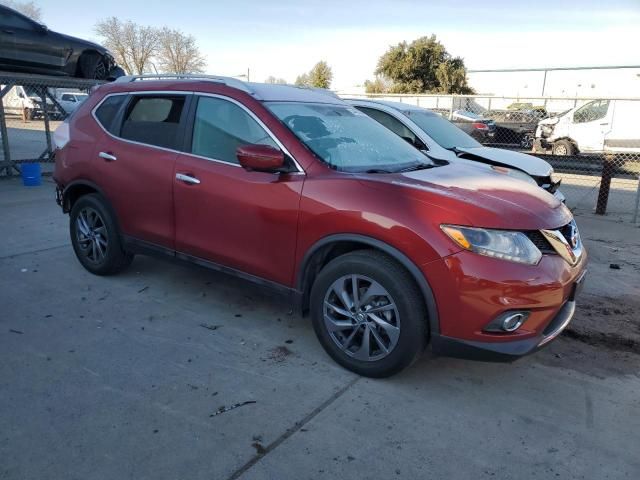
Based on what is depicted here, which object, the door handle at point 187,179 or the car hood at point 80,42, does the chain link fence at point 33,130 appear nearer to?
the car hood at point 80,42

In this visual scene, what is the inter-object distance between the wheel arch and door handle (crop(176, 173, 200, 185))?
110 cm

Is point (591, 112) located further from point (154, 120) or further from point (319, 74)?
point (319, 74)

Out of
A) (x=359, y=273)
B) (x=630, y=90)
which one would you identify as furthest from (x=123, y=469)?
(x=630, y=90)

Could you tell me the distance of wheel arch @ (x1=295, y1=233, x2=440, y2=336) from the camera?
2902mm

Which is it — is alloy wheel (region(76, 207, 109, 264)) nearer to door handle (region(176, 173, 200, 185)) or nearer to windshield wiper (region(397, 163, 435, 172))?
door handle (region(176, 173, 200, 185))

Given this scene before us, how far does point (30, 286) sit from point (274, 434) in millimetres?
3076

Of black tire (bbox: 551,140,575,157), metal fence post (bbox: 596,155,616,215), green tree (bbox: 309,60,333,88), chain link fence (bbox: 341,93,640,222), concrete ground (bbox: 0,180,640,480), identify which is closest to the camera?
concrete ground (bbox: 0,180,640,480)

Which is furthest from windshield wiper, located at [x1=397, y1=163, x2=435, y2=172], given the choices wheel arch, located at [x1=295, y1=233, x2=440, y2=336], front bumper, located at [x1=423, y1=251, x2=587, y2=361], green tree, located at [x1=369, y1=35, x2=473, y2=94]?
green tree, located at [x1=369, y1=35, x2=473, y2=94]

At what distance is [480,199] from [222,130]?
1.95 meters

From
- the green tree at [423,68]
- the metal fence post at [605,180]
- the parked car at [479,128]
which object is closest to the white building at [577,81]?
the green tree at [423,68]

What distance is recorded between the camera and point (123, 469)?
238cm

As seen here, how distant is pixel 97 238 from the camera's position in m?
4.74

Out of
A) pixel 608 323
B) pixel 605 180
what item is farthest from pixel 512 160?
pixel 608 323

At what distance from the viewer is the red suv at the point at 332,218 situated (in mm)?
2836
